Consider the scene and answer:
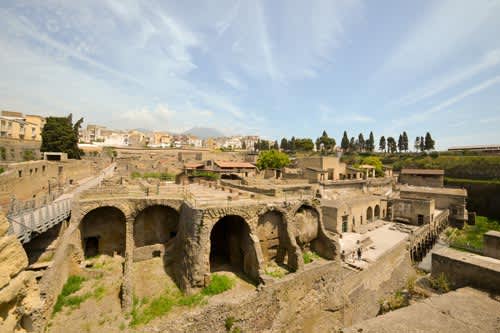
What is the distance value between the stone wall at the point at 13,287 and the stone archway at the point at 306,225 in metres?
13.5

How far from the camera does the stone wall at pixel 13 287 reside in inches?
179

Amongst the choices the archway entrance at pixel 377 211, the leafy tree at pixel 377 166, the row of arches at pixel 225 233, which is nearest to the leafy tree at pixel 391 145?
the leafy tree at pixel 377 166

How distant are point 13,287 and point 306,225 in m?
14.8

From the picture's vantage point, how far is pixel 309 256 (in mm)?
15945

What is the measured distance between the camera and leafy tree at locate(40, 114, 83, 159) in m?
34.2

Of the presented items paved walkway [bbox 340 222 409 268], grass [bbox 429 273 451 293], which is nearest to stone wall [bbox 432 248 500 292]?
grass [bbox 429 273 451 293]

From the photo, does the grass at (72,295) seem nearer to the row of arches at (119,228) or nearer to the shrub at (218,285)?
the row of arches at (119,228)

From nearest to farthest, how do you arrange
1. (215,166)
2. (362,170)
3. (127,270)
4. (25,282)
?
1. (25,282)
2. (127,270)
3. (215,166)
4. (362,170)

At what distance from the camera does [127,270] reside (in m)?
13.5

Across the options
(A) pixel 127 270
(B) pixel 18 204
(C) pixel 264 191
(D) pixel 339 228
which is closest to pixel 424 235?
(D) pixel 339 228

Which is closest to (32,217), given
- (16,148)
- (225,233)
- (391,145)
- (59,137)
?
(225,233)

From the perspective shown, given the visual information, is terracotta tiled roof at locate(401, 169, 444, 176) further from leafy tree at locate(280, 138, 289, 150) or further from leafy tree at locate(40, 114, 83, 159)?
leafy tree at locate(40, 114, 83, 159)

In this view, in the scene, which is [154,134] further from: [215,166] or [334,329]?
[334,329]

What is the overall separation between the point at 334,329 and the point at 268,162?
42303mm
